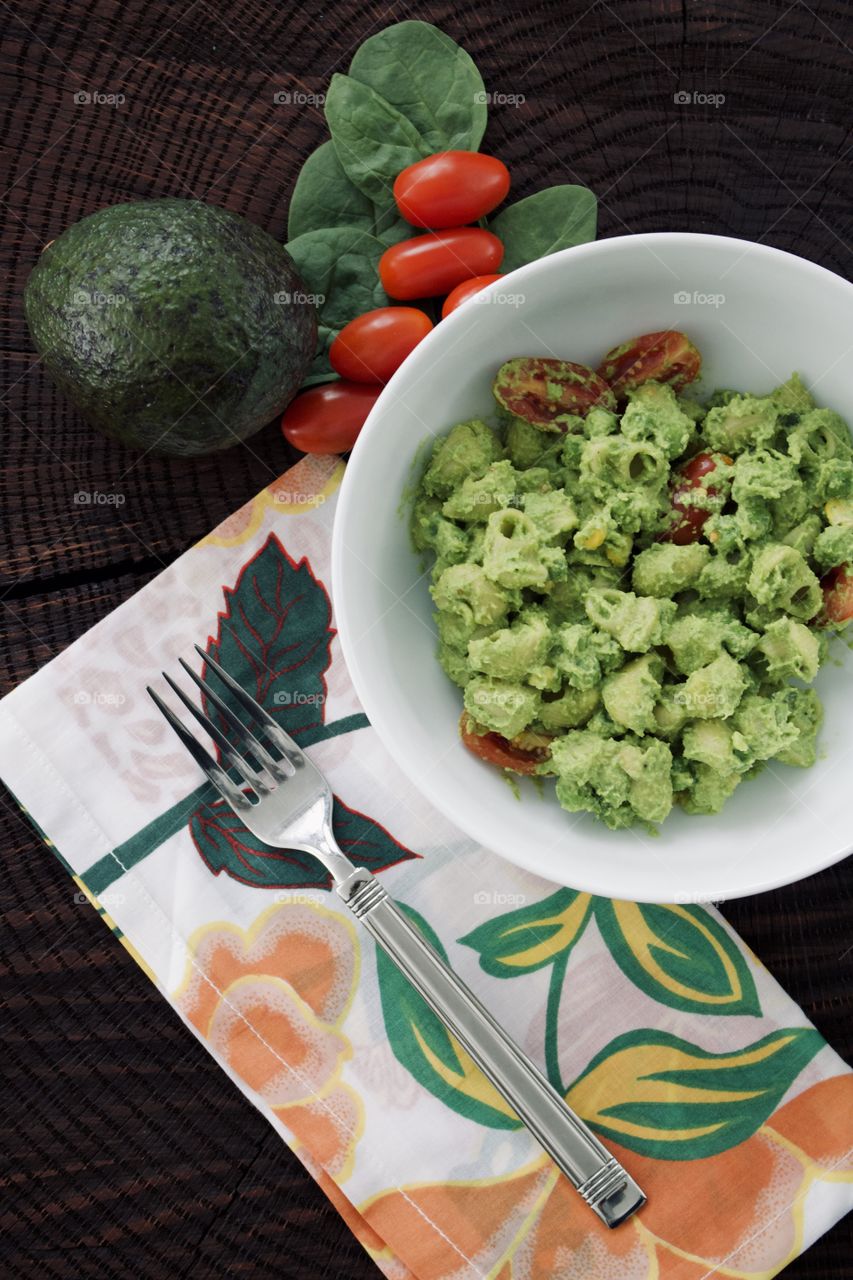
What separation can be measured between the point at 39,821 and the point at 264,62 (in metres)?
1.40

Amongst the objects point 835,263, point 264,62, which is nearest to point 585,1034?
point 835,263

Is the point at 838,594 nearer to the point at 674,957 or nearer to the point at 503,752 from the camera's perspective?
the point at 503,752

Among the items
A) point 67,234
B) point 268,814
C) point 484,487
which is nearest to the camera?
point 484,487

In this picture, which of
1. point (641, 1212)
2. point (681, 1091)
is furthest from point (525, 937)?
point (641, 1212)

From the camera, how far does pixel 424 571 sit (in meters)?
1.62

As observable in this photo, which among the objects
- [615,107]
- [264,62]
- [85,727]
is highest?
[615,107]

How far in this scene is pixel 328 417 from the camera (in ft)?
5.73

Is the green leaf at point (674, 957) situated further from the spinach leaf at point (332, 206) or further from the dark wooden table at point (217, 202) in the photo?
the spinach leaf at point (332, 206)

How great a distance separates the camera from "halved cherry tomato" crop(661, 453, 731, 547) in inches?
56.6

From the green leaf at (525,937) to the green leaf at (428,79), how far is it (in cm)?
133

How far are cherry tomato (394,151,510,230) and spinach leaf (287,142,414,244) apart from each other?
0.20ft

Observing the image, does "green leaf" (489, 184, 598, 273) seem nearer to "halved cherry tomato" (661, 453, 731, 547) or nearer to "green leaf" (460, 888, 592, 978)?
"halved cherry tomato" (661, 453, 731, 547)

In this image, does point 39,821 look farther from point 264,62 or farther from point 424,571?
point 264,62

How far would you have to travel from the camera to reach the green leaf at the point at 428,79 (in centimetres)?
178
